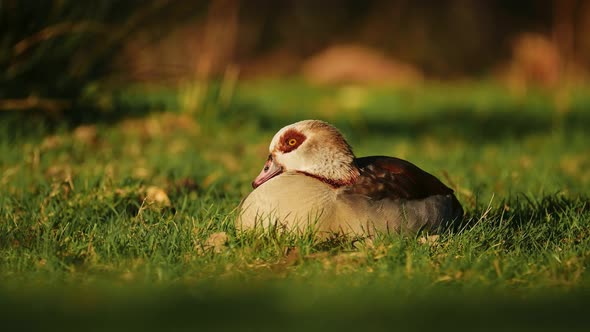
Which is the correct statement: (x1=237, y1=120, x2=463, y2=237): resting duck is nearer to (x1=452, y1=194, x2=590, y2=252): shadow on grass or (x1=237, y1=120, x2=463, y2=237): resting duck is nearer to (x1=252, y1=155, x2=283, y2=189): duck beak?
(x1=252, y1=155, x2=283, y2=189): duck beak

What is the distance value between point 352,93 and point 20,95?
496 centimetres

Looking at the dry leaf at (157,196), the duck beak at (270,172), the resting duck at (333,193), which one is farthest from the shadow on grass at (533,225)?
the dry leaf at (157,196)

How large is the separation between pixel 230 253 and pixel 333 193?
1.59 feet

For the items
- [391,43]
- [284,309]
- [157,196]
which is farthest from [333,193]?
[391,43]

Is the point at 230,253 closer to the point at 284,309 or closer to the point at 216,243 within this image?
the point at 216,243

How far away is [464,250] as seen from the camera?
149 inches

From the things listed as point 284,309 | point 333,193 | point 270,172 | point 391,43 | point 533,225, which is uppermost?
point 391,43

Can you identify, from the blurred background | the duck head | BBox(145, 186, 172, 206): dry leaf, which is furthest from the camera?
the blurred background

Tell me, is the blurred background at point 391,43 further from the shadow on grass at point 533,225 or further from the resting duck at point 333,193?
the resting duck at point 333,193

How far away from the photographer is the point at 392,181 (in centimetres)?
396

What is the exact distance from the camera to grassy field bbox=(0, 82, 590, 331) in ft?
10.1

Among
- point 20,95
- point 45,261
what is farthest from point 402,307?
point 20,95

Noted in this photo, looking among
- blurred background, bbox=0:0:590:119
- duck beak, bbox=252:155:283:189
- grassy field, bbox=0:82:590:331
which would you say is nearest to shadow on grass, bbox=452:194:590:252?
grassy field, bbox=0:82:590:331

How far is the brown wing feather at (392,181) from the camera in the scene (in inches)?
152
